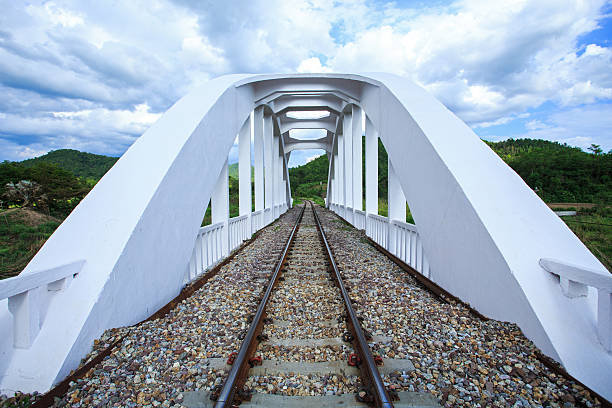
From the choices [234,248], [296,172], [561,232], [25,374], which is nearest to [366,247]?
[234,248]

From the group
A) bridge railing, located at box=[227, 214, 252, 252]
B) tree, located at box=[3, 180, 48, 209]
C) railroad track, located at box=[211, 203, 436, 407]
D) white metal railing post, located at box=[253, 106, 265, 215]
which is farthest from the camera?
white metal railing post, located at box=[253, 106, 265, 215]

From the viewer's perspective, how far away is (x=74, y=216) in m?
3.19

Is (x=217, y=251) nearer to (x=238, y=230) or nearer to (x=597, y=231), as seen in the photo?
(x=238, y=230)

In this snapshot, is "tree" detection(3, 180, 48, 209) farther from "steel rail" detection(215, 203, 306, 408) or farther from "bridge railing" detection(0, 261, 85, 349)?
"steel rail" detection(215, 203, 306, 408)

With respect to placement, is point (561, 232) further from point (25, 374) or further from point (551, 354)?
point (25, 374)

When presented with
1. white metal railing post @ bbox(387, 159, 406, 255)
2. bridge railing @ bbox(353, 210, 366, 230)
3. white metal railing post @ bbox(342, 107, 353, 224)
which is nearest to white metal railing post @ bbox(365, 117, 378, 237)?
bridge railing @ bbox(353, 210, 366, 230)

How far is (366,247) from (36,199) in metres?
10.1

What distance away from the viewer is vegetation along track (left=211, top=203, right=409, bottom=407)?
2.13 meters

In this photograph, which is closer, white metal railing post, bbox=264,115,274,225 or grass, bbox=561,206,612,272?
grass, bbox=561,206,612,272

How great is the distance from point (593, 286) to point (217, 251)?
591 cm

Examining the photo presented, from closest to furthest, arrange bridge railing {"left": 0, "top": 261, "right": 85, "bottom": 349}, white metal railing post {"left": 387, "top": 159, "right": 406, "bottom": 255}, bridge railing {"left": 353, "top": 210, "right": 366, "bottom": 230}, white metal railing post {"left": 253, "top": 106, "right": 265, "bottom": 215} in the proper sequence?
bridge railing {"left": 0, "top": 261, "right": 85, "bottom": 349}, white metal railing post {"left": 387, "top": 159, "right": 406, "bottom": 255}, bridge railing {"left": 353, "top": 210, "right": 366, "bottom": 230}, white metal railing post {"left": 253, "top": 106, "right": 265, "bottom": 215}

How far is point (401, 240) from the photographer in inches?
256

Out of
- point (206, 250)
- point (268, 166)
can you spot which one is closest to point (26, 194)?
point (206, 250)

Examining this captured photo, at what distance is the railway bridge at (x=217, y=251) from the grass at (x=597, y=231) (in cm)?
248
